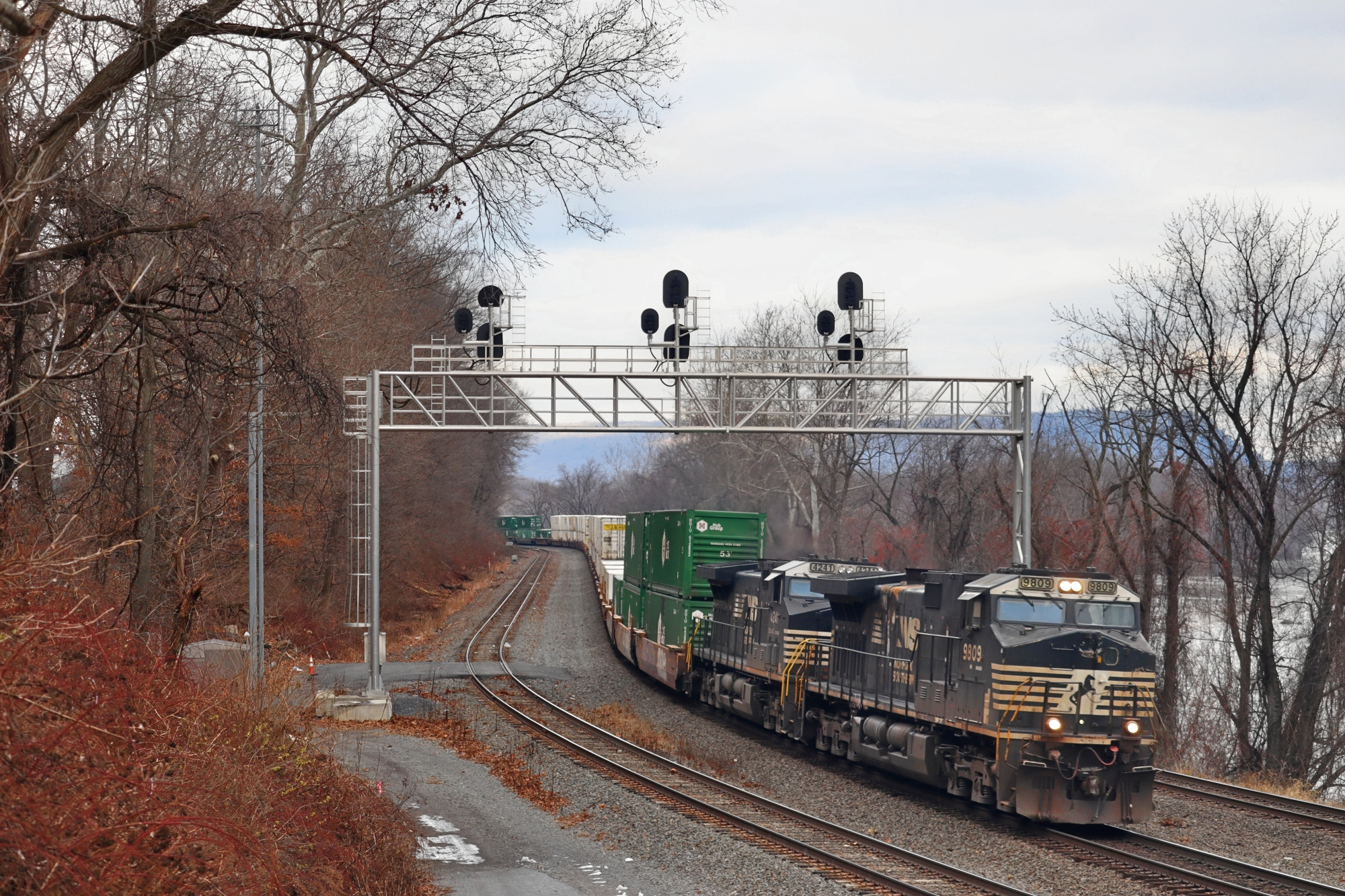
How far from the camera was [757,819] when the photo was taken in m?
14.5

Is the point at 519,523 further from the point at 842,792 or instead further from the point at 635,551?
the point at 842,792

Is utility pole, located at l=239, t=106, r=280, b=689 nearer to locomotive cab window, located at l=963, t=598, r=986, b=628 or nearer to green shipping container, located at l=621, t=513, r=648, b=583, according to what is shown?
locomotive cab window, located at l=963, t=598, r=986, b=628

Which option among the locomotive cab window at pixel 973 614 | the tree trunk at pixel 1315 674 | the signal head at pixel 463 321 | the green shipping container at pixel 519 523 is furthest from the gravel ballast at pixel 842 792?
the green shipping container at pixel 519 523

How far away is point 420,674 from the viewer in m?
29.0

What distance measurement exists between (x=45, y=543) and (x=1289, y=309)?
3081 cm

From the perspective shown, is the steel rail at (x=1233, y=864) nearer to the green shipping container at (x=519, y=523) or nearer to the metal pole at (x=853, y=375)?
the metal pole at (x=853, y=375)

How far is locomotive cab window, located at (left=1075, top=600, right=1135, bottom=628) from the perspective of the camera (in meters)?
14.6

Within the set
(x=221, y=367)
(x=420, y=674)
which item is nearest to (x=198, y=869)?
(x=221, y=367)

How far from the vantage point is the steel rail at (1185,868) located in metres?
11.4

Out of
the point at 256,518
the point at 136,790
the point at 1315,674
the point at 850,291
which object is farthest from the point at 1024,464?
the point at 136,790

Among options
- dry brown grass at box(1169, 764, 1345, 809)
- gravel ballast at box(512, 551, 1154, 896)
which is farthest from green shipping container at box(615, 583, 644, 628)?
dry brown grass at box(1169, 764, 1345, 809)

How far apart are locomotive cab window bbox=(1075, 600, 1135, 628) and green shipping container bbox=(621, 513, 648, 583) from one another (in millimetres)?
17605

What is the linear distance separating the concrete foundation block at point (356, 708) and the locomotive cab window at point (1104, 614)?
13.3 meters

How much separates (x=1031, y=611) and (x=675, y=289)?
33.0 feet
